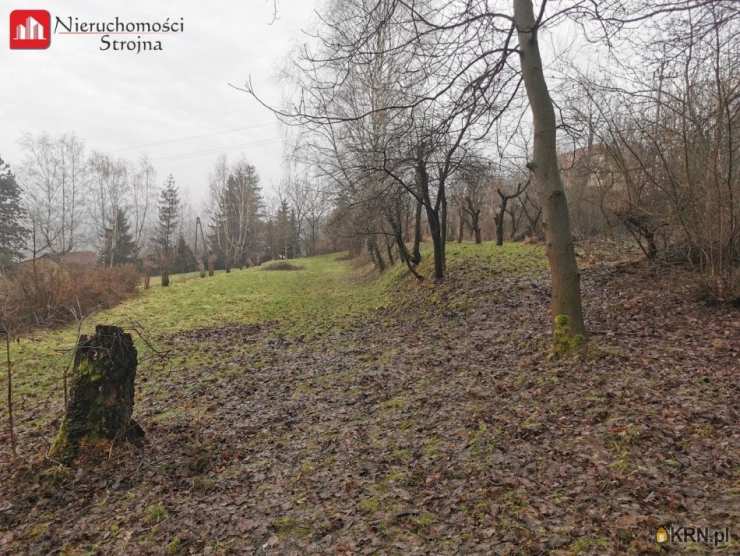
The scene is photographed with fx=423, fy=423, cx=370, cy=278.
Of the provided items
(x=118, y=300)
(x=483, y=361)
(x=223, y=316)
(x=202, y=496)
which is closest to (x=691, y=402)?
(x=483, y=361)

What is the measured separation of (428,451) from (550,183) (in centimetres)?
353

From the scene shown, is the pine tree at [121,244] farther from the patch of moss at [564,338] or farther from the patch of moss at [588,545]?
the patch of moss at [588,545]

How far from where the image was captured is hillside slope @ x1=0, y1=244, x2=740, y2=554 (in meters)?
2.82

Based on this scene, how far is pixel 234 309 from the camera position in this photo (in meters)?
14.4

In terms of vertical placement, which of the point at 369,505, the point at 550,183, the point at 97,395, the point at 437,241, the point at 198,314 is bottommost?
the point at 369,505

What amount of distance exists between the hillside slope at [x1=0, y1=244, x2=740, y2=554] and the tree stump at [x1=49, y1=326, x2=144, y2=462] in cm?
25

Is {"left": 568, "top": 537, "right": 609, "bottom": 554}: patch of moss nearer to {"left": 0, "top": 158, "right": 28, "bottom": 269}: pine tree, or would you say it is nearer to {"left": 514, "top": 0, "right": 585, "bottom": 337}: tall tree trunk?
{"left": 514, "top": 0, "right": 585, "bottom": 337}: tall tree trunk

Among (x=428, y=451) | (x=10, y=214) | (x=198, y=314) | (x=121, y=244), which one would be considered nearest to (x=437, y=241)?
(x=198, y=314)

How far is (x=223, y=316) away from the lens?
13.2m

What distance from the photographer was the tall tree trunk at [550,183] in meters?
5.22

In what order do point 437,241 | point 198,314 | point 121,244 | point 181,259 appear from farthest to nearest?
→ point 181,259 → point 121,244 → point 198,314 → point 437,241

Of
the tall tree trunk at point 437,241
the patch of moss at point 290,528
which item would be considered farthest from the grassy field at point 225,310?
the patch of moss at point 290,528

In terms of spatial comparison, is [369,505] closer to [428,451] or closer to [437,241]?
[428,451]

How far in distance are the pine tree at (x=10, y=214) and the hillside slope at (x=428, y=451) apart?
24.8 m
